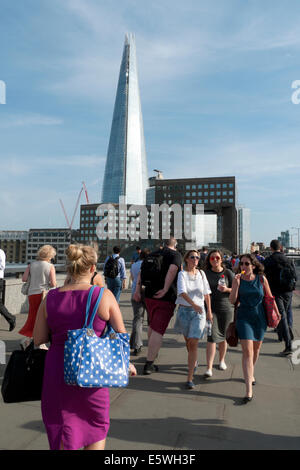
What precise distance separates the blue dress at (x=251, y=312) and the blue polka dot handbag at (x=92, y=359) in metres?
2.83

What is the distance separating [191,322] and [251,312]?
0.81 m

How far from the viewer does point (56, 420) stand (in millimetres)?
2258

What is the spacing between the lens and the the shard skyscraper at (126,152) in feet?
535

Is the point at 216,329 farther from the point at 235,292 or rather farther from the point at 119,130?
the point at 119,130

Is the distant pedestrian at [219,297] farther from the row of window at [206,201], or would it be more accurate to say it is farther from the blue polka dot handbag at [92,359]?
the row of window at [206,201]

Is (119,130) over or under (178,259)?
over

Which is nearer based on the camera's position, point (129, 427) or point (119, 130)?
point (129, 427)

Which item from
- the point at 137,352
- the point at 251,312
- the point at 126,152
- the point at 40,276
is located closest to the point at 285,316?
the point at 251,312

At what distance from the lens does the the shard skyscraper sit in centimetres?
16312

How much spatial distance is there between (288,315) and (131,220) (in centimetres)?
12953
